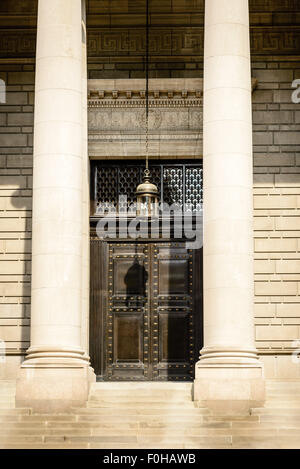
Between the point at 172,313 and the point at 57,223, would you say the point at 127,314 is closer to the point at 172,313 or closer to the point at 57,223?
the point at 172,313

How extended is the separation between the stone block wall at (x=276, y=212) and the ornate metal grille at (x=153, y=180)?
6.75 ft

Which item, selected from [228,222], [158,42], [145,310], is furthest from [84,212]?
[158,42]

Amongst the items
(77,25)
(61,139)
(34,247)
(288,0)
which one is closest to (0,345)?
(34,247)

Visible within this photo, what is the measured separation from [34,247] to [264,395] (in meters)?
6.95

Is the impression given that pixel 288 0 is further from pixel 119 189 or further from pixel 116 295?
pixel 116 295

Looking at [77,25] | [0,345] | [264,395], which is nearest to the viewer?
[264,395]

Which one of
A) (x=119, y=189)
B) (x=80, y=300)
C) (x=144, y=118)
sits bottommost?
(x=80, y=300)

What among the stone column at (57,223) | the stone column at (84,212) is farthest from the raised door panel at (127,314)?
the stone column at (57,223)

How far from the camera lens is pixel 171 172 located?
32.9 meters

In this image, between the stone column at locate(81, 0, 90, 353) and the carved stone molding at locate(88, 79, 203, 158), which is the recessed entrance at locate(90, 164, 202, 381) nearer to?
the carved stone molding at locate(88, 79, 203, 158)

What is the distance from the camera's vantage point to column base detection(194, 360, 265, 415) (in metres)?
25.2

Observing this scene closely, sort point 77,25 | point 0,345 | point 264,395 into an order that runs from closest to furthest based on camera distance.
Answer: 1. point 264,395
2. point 77,25
3. point 0,345

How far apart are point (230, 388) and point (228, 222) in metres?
4.17

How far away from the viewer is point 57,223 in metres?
26.4
